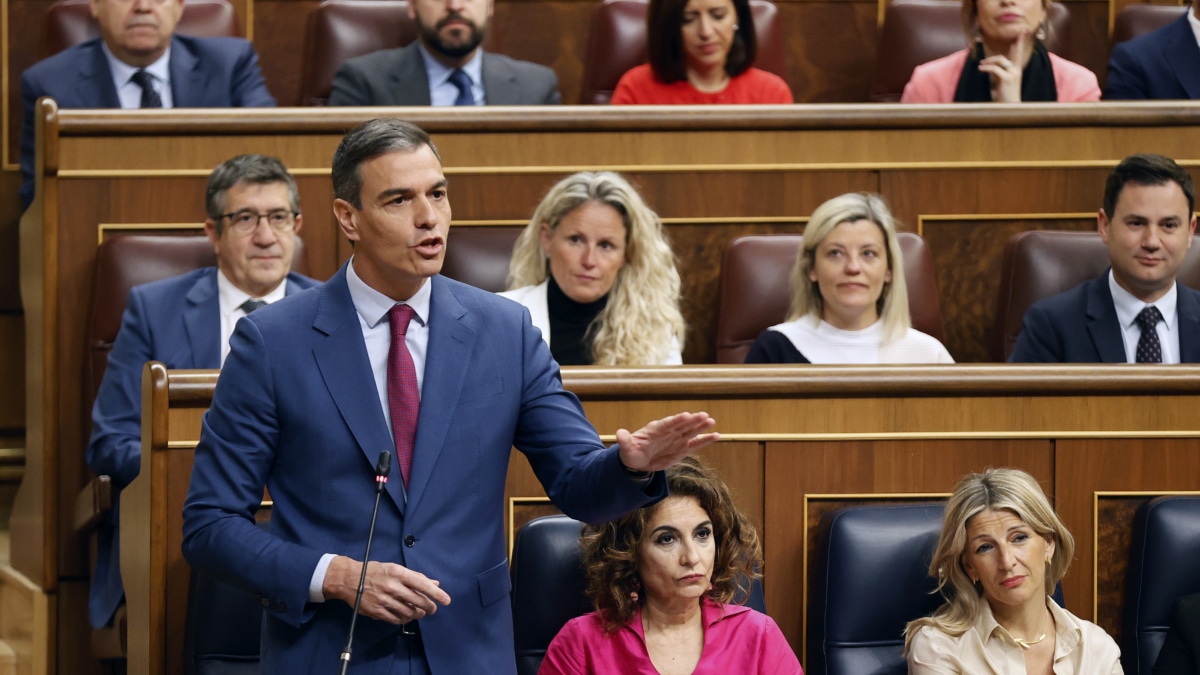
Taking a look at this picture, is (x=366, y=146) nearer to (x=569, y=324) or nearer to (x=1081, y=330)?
(x=569, y=324)

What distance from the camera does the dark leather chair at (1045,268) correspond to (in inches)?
67.6

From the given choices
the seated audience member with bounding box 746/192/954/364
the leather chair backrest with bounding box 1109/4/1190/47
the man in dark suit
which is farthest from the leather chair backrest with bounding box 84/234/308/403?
the leather chair backrest with bounding box 1109/4/1190/47

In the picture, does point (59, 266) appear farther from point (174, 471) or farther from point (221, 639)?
point (221, 639)

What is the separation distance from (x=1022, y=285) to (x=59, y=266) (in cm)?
103

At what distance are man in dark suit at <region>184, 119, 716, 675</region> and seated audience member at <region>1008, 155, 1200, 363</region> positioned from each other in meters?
0.81

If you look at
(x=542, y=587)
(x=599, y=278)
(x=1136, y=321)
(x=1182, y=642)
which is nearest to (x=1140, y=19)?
(x=1136, y=321)

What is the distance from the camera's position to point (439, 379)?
0.92 meters

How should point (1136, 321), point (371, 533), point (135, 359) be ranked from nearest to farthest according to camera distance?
point (371, 533) → point (135, 359) → point (1136, 321)

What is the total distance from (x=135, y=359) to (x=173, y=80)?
1.76 ft

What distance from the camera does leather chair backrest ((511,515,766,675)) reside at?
1.17 meters

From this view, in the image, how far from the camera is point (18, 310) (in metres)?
2.01

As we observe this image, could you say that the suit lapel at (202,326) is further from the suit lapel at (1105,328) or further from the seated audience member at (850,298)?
the suit lapel at (1105,328)

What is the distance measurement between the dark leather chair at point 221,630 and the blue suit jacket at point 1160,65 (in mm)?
1397

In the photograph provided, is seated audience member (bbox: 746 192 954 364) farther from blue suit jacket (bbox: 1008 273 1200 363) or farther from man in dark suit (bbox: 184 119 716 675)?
man in dark suit (bbox: 184 119 716 675)
